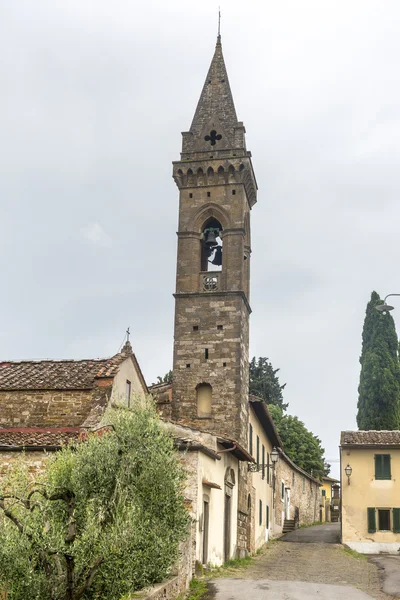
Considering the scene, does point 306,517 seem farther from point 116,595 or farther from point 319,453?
point 116,595

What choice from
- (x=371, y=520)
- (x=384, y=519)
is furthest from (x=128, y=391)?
(x=384, y=519)

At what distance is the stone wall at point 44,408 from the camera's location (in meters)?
20.2

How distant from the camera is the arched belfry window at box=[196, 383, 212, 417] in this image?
89.0 feet

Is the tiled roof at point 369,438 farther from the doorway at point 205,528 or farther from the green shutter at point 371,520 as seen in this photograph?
the doorway at point 205,528

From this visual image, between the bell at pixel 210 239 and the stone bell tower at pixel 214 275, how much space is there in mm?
45

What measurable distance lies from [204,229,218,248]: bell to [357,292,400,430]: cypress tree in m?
14.3

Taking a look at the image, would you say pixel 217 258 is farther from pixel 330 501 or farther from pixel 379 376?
pixel 330 501

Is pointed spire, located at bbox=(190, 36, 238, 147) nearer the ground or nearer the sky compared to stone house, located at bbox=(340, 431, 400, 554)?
nearer the sky

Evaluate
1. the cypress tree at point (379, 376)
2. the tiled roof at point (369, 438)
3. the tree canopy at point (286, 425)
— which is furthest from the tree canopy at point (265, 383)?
the tiled roof at point (369, 438)

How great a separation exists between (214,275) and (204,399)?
16.2ft

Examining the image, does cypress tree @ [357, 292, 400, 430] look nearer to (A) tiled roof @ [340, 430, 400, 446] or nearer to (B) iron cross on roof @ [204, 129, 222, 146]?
(A) tiled roof @ [340, 430, 400, 446]

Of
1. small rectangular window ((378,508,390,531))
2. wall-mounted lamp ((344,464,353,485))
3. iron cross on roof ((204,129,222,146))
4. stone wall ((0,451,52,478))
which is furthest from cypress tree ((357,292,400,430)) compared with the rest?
stone wall ((0,451,52,478))

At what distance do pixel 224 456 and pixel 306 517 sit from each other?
96.9ft

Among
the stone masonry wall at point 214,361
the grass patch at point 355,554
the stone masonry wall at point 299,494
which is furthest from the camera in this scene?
the stone masonry wall at point 299,494
